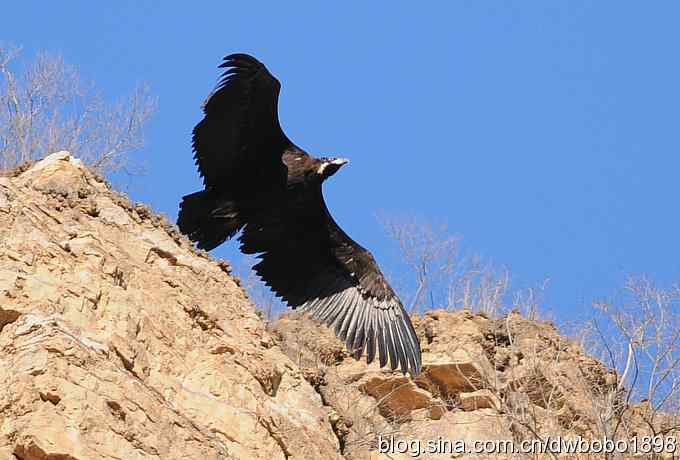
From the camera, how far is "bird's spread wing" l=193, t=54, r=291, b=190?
1138 cm

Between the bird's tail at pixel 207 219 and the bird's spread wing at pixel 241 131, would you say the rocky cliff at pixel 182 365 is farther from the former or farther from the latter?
the bird's spread wing at pixel 241 131

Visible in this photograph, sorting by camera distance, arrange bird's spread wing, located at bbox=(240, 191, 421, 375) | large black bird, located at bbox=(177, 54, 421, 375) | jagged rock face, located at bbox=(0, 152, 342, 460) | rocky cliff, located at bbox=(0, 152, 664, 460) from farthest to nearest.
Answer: bird's spread wing, located at bbox=(240, 191, 421, 375) → large black bird, located at bbox=(177, 54, 421, 375) → rocky cliff, located at bbox=(0, 152, 664, 460) → jagged rock face, located at bbox=(0, 152, 342, 460)

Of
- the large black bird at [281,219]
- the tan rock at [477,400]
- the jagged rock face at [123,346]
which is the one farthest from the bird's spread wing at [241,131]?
the tan rock at [477,400]

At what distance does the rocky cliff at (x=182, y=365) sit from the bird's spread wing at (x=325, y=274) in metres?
0.49

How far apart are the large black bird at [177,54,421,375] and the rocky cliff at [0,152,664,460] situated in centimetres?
54

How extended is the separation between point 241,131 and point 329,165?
973mm

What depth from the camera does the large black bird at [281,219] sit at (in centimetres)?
1170

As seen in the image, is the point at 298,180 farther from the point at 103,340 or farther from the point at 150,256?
the point at 103,340

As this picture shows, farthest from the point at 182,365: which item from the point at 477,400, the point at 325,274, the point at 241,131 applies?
the point at 477,400

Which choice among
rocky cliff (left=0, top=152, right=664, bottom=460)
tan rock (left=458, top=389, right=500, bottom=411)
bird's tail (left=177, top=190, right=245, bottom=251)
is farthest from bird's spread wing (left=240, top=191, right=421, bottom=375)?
tan rock (left=458, top=389, right=500, bottom=411)

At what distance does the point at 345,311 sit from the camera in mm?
12664

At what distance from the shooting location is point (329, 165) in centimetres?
1197

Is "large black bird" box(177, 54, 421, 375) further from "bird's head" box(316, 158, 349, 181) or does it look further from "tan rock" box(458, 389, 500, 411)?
"tan rock" box(458, 389, 500, 411)

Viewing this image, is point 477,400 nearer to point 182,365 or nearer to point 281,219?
point 281,219
